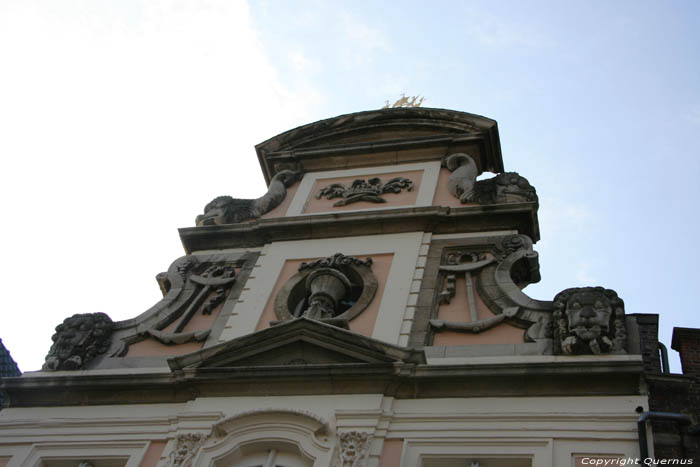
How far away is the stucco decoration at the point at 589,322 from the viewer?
35.2ft

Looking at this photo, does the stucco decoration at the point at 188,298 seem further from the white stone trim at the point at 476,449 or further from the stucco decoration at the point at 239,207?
the white stone trim at the point at 476,449

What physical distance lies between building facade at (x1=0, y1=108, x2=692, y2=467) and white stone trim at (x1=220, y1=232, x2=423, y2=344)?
0.03 m

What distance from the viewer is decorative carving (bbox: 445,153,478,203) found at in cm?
1501

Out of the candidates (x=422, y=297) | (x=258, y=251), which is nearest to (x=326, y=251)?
(x=258, y=251)

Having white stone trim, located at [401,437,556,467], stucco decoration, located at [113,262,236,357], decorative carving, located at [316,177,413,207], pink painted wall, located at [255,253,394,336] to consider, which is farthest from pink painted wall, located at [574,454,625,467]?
decorative carving, located at [316,177,413,207]

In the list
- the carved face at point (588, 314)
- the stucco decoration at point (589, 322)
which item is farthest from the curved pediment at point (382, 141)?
the carved face at point (588, 314)

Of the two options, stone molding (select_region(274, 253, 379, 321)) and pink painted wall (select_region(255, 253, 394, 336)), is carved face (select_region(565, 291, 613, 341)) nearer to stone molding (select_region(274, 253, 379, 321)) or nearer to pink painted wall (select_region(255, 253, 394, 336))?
pink painted wall (select_region(255, 253, 394, 336))

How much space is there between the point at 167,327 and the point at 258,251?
84.6 inches

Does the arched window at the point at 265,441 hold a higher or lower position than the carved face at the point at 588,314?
lower

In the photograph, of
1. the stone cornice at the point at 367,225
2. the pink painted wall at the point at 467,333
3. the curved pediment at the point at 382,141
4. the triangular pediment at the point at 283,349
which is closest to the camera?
the triangular pediment at the point at 283,349

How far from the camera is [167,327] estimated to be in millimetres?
13578

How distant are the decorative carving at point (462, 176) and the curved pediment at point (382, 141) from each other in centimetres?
48

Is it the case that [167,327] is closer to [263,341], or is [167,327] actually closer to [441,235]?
[263,341]

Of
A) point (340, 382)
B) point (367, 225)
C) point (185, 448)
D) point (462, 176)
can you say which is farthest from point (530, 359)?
point (462, 176)
